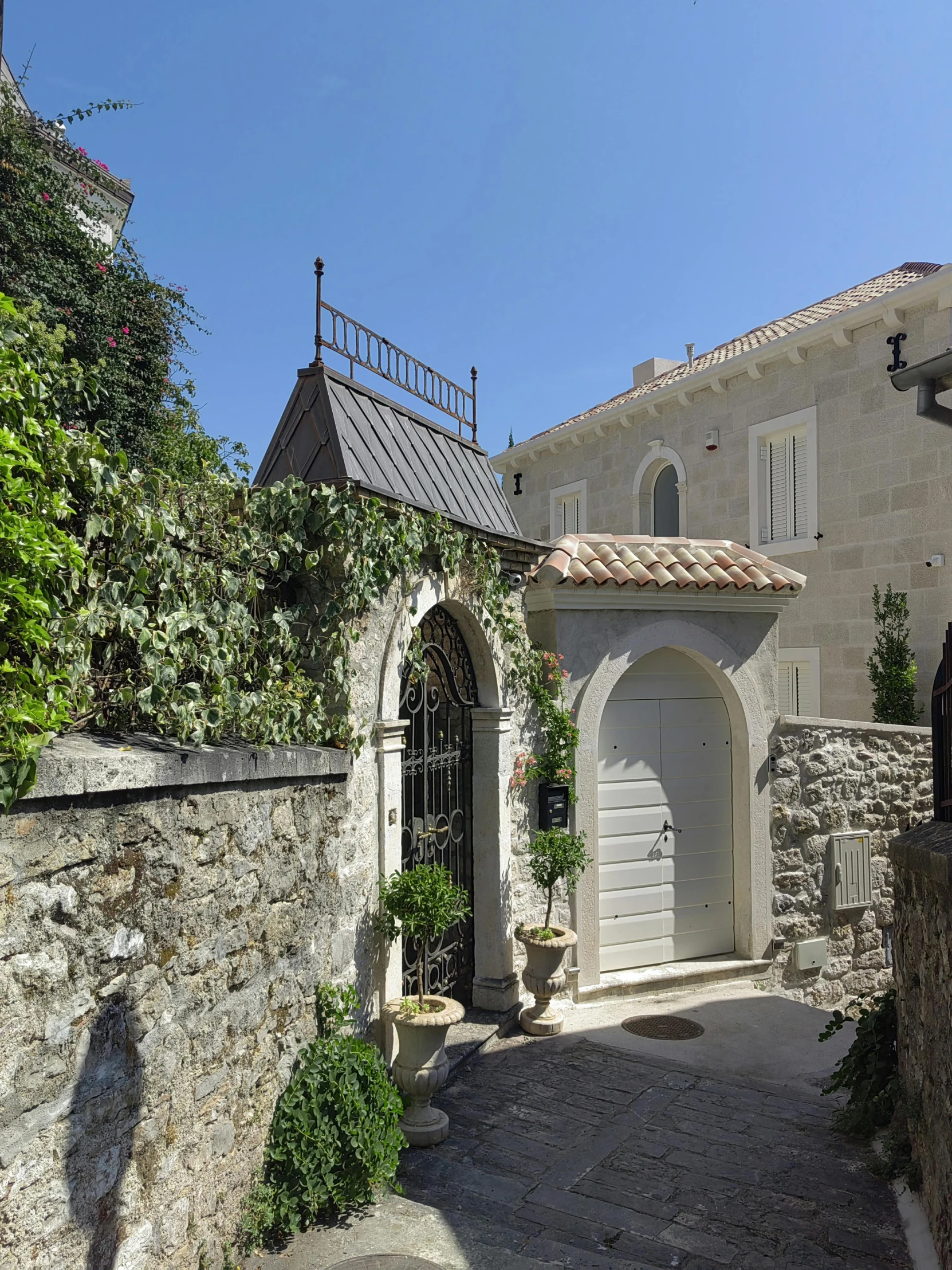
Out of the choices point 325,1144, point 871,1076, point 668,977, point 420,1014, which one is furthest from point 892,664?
point 325,1144

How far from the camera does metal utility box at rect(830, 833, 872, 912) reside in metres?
8.80

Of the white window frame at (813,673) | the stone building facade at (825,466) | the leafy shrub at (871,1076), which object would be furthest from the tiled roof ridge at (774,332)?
the leafy shrub at (871,1076)

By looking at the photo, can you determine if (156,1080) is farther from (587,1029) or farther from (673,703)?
(673,703)

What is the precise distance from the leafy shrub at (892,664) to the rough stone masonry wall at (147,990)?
26.7 ft

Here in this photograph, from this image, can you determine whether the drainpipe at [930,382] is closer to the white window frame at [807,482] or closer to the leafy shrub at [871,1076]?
the leafy shrub at [871,1076]

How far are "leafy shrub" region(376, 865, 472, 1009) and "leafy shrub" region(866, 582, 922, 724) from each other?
23.2ft

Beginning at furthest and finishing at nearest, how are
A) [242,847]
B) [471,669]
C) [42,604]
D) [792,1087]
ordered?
[471,669], [792,1087], [242,847], [42,604]

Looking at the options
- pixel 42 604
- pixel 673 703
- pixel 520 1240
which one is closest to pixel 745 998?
pixel 673 703

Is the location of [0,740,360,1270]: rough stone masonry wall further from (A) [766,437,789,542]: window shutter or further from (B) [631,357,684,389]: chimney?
(B) [631,357,684,389]: chimney

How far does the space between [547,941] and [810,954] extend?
11.4 feet

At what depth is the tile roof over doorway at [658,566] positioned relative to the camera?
739cm

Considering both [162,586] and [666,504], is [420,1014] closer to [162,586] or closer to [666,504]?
[162,586]

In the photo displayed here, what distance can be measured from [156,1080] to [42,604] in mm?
1849

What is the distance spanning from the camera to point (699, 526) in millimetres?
13750
